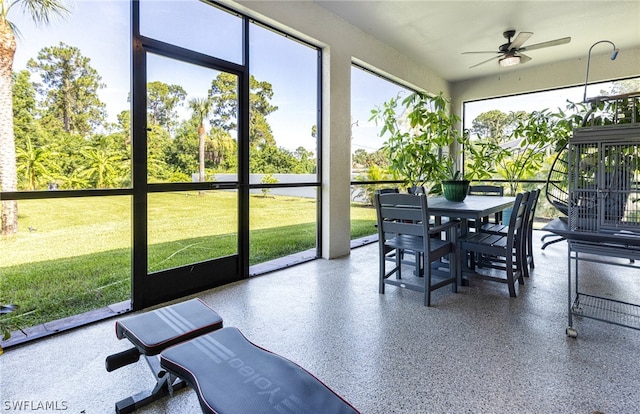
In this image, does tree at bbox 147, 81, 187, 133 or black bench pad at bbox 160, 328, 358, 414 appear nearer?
black bench pad at bbox 160, 328, 358, 414

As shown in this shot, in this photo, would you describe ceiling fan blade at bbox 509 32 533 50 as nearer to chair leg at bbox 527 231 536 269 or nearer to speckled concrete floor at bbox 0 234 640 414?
chair leg at bbox 527 231 536 269

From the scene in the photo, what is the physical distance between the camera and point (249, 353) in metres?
1.40

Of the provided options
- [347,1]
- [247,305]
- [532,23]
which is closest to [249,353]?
[247,305]

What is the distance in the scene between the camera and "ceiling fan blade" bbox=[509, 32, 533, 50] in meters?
4.08

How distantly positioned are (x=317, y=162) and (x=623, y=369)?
337 cm

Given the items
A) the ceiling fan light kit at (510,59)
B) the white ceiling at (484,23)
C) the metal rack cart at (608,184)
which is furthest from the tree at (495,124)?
the metal rack cart at (608,184)

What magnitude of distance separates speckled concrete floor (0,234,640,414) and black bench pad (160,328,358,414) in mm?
445

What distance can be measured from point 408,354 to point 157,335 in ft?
4.59

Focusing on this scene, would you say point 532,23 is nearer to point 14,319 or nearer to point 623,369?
point 623,369

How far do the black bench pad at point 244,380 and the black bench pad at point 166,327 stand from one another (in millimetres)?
147

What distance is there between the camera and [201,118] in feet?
10.4

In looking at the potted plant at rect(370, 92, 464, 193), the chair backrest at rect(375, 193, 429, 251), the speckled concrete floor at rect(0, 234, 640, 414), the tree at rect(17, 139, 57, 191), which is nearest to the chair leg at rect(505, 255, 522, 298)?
the speckled concrete floor at rect(0, 234, 640, 414)

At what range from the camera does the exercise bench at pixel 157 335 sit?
1.54 m

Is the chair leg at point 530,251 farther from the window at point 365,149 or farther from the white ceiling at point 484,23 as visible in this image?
the white ceiling at point 484,23
